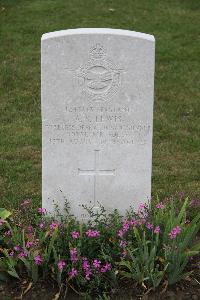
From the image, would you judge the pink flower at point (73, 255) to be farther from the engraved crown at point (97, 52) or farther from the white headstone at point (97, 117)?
the engraved crown at point (97, 52)

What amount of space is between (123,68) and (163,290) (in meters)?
1.71

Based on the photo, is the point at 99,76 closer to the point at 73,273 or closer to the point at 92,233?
the point at 92,233

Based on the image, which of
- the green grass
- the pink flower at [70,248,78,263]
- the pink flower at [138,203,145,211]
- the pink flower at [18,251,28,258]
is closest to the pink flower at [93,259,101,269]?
the pink flower at [70,248,78,263]

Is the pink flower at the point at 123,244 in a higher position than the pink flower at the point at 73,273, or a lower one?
higher

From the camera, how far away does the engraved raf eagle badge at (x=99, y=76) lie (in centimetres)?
480

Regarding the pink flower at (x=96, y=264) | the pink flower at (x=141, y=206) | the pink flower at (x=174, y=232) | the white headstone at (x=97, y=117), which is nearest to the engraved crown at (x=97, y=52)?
the white headstone at (x=97, y=117)

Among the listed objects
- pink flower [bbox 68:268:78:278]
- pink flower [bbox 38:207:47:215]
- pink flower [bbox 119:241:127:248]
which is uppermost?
pink flower [bbox 38:207:47:215]

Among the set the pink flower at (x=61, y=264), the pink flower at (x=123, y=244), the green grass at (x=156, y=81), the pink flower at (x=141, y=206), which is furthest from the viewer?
the green grass at (x=156, y=81)

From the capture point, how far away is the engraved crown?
477cm

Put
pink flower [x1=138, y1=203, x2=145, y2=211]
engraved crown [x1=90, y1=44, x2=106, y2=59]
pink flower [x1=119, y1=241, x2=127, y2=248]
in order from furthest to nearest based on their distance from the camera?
pink flower [x1=138, y1=203, x2=145, y2=211], engraved crown [x1=90, y1=44, x2=106, y2=59], pink flower [x1=119, y1=241, x2=127, y2=248]

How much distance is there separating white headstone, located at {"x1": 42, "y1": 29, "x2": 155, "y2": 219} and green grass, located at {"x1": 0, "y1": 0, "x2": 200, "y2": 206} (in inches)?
41.3

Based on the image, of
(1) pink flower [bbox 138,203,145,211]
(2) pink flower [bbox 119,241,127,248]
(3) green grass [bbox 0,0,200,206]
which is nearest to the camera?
(2) pink flower [bbox 119,241,127,248]

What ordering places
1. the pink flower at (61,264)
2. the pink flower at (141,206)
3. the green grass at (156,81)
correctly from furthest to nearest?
1. the green grass at (156,81)
2. the pink flower at (141,206)
3. the pink flower at (61,264)

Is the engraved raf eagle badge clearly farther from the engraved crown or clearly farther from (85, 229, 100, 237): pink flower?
(85, 229, 100, 237): pink flower
